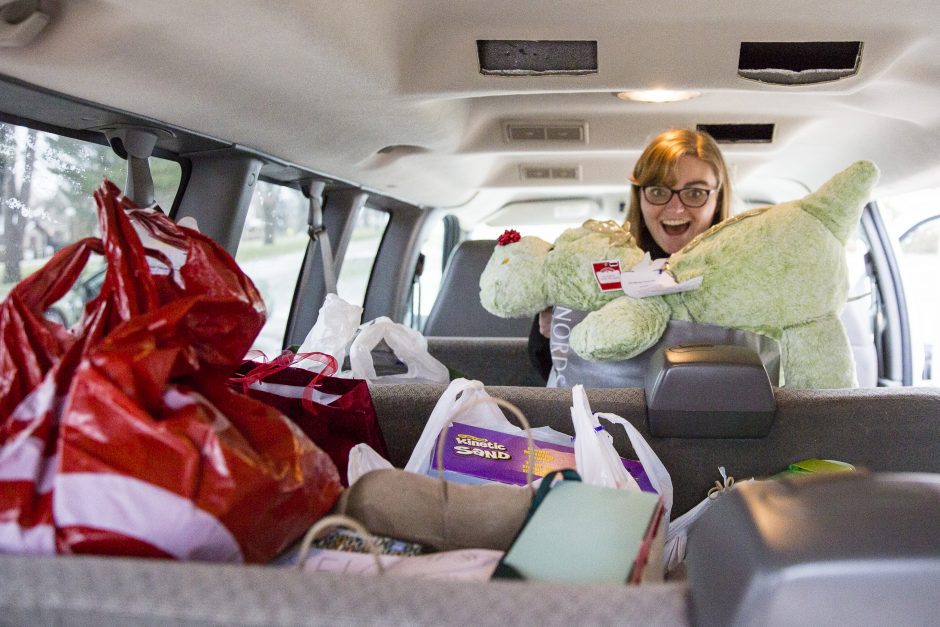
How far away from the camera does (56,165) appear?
1733 millimetres

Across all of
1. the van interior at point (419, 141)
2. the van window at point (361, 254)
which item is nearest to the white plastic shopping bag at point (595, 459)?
the van interior at point (419, 141)

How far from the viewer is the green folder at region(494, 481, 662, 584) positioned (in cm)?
74

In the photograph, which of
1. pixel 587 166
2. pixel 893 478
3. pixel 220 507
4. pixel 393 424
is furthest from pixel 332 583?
pixel 587 166

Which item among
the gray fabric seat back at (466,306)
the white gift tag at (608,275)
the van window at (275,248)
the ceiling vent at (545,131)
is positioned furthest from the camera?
the gray fabric seat back at (466,306)

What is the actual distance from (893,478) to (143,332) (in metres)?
0.71

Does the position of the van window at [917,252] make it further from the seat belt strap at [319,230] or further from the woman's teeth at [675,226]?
the seat belt strap at [319,230]

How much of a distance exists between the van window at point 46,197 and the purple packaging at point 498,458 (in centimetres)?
87

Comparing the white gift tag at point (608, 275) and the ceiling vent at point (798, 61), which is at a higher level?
the ceiling vent at point (798, 61)

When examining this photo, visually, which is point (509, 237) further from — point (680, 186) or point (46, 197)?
point (46, 197)

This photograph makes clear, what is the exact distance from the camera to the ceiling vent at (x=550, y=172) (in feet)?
12.3

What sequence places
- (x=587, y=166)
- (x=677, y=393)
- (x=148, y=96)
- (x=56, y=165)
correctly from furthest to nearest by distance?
(x=587, y=166)
(x=56, y=165)
(x=148, y=96)
(x=677, y=393)

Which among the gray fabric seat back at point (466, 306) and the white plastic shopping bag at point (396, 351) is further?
the gray fabric seat back at point (466, 306)

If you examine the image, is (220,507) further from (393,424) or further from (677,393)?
(677,393)

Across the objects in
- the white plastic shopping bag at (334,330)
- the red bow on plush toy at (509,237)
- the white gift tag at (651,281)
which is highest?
the red bow on plush toy at (509,237)
